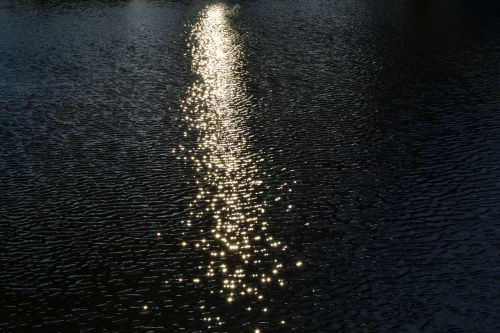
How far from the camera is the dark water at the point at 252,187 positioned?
Result: 23125mm

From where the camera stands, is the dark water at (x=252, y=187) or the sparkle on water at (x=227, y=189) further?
the sparkle on water at (x=227, y=189)

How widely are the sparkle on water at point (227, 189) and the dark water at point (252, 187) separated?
11 cm

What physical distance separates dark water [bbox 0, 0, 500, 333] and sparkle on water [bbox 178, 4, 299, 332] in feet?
0.36

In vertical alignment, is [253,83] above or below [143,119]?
above

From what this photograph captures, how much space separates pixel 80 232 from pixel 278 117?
17137mm

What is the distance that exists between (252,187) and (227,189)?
1.13m

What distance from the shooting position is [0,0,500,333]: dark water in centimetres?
2312

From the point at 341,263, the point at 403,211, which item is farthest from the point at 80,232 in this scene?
the point at 403,211

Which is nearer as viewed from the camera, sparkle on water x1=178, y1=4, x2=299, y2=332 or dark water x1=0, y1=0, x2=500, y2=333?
dark water x1=0, y1=0, x2=500, y2=333

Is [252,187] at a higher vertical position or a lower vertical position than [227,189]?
lower

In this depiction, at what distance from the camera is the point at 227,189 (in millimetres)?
32219

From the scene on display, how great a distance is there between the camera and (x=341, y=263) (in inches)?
1001

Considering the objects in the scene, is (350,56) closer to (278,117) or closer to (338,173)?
(278,117)

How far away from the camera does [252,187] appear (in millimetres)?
32250
